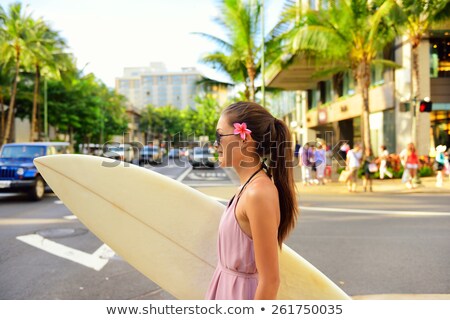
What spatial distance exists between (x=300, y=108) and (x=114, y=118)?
23.3 meters

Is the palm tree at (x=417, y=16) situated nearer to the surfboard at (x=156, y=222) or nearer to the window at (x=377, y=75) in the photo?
the window at (x=377, y=75)

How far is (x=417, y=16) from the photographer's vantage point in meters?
17.2

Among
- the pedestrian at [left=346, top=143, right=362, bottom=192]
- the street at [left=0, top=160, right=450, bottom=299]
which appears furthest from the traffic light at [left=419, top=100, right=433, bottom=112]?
the street at [left=0, top=160, right=450, bottom=299]

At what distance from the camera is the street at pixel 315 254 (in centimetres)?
454

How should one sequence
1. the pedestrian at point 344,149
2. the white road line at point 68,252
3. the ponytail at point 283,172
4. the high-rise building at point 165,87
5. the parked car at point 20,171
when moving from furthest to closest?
the high-rise building at point 165,87, the pedestrian at point 344,149, the parked car at point 20,171, the white road line at point 68,252, the ponytail at point 283,172

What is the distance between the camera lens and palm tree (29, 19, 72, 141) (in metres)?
30.6

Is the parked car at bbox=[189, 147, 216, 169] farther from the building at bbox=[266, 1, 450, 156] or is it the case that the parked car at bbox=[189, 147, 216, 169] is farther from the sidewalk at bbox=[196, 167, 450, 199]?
the sidewalk at bbox=[196, 167, 450, 199]

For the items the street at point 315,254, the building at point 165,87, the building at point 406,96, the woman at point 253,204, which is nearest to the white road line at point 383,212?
the street at point 315,254

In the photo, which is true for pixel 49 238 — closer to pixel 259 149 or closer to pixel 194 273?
pixel 194 273

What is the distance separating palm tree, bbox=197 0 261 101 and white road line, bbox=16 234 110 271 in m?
16.7

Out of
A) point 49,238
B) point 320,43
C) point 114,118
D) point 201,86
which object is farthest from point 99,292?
point 114,118

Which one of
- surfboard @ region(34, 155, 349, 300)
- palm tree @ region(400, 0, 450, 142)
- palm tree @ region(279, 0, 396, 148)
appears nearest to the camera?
surfboard @ region(34, 155, 349, 300)

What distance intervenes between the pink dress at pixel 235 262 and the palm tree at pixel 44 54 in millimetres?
31601

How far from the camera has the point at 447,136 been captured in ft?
72.3
